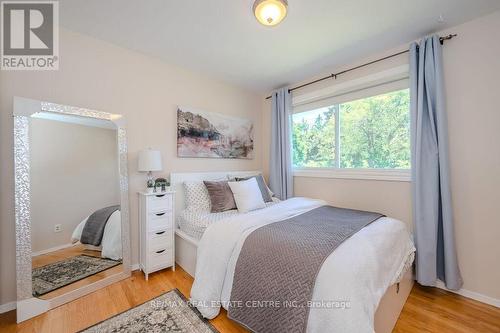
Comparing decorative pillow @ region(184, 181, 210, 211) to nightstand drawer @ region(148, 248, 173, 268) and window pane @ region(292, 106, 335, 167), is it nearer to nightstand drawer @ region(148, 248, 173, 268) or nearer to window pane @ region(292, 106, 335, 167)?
nightstand drawer @ region(148, 248, 173, 268)

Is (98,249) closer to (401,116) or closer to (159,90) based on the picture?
(159,90)

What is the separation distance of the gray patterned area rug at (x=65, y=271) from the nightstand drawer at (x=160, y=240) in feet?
1.27

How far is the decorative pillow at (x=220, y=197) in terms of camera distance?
2.45 metres

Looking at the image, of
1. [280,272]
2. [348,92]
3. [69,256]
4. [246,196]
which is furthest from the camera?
[348,92]

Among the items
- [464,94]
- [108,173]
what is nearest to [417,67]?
[464,94]

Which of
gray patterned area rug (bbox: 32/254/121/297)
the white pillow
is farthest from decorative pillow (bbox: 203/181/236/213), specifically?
gray patterned area rug (bbox: 32/254/121/297)

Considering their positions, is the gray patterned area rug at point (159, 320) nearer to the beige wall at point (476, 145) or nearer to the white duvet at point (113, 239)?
the white duvet at point (113, 239)

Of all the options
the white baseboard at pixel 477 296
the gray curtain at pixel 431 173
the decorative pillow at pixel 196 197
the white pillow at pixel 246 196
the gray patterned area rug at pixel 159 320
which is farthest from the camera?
the decorative pillow at pixel 196 197

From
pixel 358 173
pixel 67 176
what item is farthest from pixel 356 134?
pixel 67 176

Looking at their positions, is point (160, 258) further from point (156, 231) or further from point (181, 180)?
point (181, 180)

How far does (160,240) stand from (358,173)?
8.09 ft

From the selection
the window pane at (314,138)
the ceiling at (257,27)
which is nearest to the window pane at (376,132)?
the window pane at (314,138)

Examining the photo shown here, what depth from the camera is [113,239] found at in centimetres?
214

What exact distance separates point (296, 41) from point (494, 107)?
1.86m
